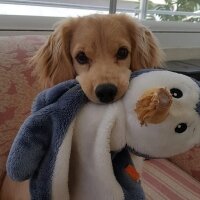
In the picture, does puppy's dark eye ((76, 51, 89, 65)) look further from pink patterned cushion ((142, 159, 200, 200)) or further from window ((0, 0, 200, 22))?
window ((0, 0, 200, 22))

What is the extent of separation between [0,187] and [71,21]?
1.84 feet

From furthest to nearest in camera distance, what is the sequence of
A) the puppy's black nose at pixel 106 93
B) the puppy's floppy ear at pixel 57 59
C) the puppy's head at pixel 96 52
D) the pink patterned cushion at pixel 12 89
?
the pink patterned cushion at pixel 12 89, the puppy's floppy ear at pixel 57 59, the puppy's head at pixel 96 52, the puppy's black nose at pixel 106 93

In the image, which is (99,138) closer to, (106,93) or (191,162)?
(106,93)

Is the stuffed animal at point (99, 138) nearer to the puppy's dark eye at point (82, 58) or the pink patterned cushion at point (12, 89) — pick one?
the puppy's dark eye at point (82, 58)

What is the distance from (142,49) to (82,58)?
0.18m

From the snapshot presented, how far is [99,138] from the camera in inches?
21.8

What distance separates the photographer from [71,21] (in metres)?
0.89

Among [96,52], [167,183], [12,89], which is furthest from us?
[167,183]

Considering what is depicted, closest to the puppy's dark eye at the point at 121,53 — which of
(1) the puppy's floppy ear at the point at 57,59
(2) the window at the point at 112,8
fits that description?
(1) the puppy's floppy ear at the point at 57,59

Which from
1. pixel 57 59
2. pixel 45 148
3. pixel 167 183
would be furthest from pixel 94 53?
pixel 167 183

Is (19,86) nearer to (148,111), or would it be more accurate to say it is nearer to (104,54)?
(104,54)

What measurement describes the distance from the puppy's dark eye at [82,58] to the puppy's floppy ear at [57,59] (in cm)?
4

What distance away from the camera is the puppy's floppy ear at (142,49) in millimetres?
871

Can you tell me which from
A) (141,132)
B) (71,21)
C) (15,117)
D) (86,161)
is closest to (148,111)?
(141,132)
